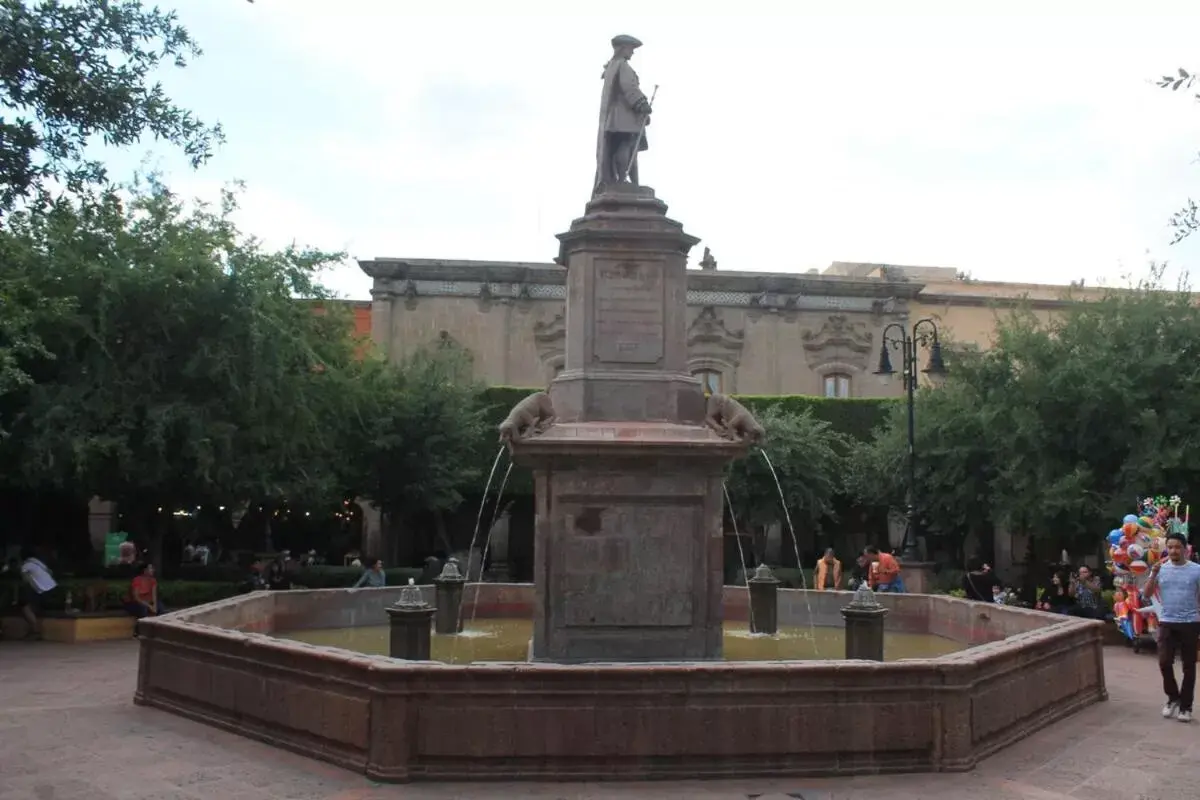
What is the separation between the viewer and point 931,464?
97.5 feet

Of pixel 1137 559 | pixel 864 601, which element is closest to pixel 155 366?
pixel 864 601

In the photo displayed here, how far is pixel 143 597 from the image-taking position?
18656 millimetres

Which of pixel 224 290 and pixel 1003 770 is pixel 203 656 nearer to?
pixel 1003 770

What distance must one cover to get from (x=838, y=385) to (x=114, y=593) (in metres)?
26.0

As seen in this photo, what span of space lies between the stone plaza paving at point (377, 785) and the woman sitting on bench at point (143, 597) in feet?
24.1

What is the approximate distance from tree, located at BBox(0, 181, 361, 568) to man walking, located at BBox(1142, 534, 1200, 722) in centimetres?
1552

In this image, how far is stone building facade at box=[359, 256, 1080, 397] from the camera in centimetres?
3756

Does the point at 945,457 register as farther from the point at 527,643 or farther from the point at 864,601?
the point at 864,601

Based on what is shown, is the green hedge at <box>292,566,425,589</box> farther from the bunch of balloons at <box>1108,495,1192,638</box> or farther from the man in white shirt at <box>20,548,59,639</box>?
the bunch of balloons at <box>1108,495,1192,638</box>

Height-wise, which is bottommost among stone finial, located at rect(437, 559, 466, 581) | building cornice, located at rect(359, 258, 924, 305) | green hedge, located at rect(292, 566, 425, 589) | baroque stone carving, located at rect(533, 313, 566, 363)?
green hedge, located at rect(292, 566, 425, 589)

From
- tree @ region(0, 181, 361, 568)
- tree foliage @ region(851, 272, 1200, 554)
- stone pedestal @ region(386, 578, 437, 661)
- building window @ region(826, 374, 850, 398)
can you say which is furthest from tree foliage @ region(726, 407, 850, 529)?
stone pedestal @ region(386, 578, 437, 661)

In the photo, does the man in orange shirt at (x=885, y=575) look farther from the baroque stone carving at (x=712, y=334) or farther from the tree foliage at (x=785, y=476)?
the baroque stone carving at (x=712, y=334)

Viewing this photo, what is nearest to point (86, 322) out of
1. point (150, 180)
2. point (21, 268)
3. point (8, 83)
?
point (21, 268)

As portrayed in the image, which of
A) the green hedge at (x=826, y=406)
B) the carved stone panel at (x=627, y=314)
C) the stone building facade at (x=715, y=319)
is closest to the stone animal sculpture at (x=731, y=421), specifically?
the carved stone panel at (x=627, y=314)
